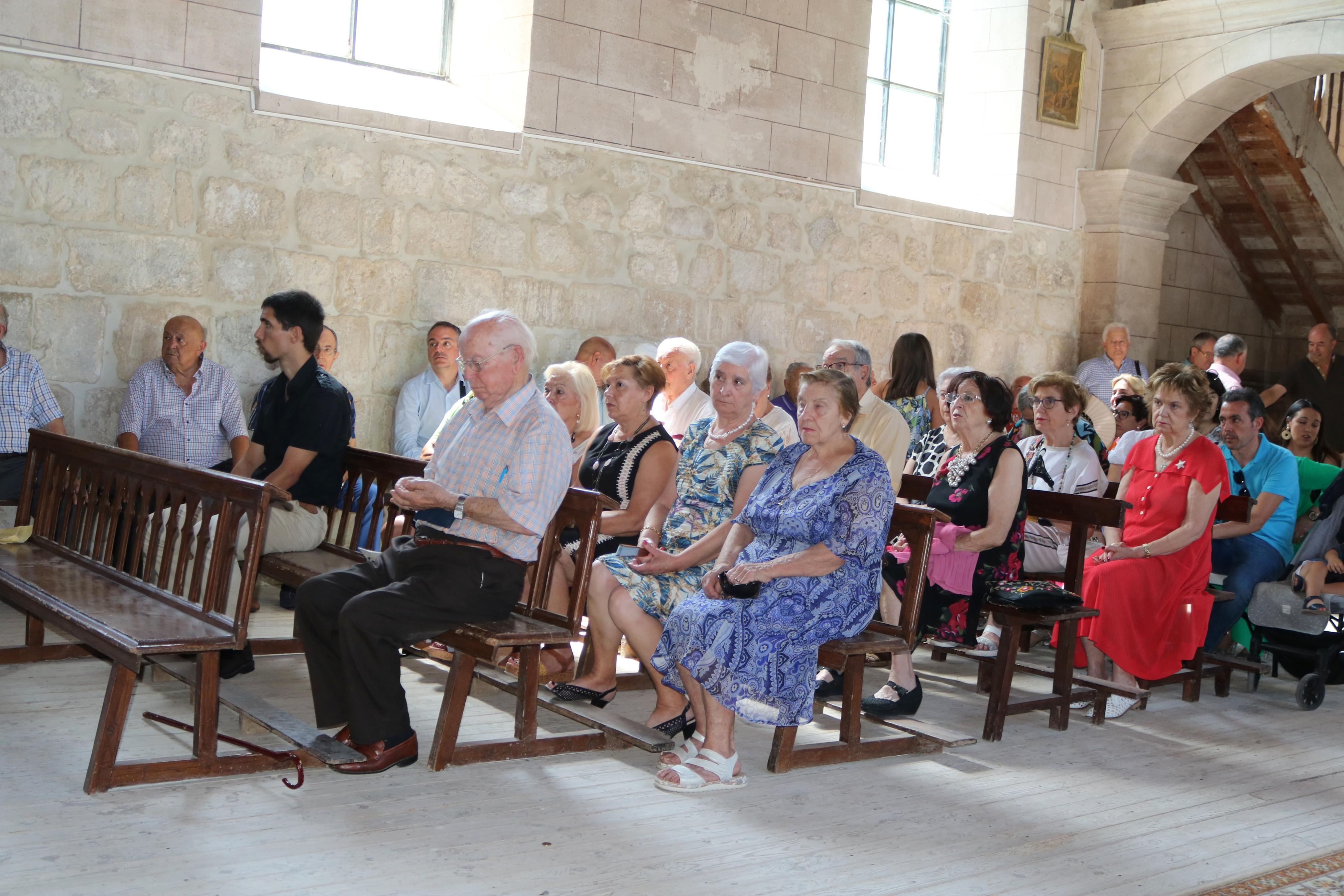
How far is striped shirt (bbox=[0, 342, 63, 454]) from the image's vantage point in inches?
202

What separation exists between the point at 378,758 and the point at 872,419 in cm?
235

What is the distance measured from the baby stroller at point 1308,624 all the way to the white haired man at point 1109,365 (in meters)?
3.64

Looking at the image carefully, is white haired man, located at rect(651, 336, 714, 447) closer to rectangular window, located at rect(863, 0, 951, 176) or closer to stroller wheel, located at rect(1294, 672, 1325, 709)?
stroller wheel, located at rect(1294, 672, 1325, 709)

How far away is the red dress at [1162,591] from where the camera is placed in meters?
4.85

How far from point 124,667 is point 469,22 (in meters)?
4.79

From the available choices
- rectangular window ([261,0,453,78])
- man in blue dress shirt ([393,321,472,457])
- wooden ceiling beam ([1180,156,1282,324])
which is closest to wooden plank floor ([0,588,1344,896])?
man in blue dress shirt ([393,321,472,457])

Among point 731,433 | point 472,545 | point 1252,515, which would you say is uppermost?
point 731,433

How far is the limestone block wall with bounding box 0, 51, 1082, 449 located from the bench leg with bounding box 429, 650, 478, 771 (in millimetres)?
3020

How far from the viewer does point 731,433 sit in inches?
168

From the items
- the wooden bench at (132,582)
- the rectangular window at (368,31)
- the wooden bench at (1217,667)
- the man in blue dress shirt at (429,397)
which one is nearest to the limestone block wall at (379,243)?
the man in blue dress shirt at (429,397)

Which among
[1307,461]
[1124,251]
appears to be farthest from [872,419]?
[1124,251]

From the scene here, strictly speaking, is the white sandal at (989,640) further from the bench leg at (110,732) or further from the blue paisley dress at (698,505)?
the bench leg at (110,732)

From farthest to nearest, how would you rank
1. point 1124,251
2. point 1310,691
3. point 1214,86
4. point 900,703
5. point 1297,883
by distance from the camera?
point 1124,251, point 1214,86, point 1310,691, point 900,703, point 1297,883

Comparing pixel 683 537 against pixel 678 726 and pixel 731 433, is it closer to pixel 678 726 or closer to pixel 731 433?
pixel 731 433
